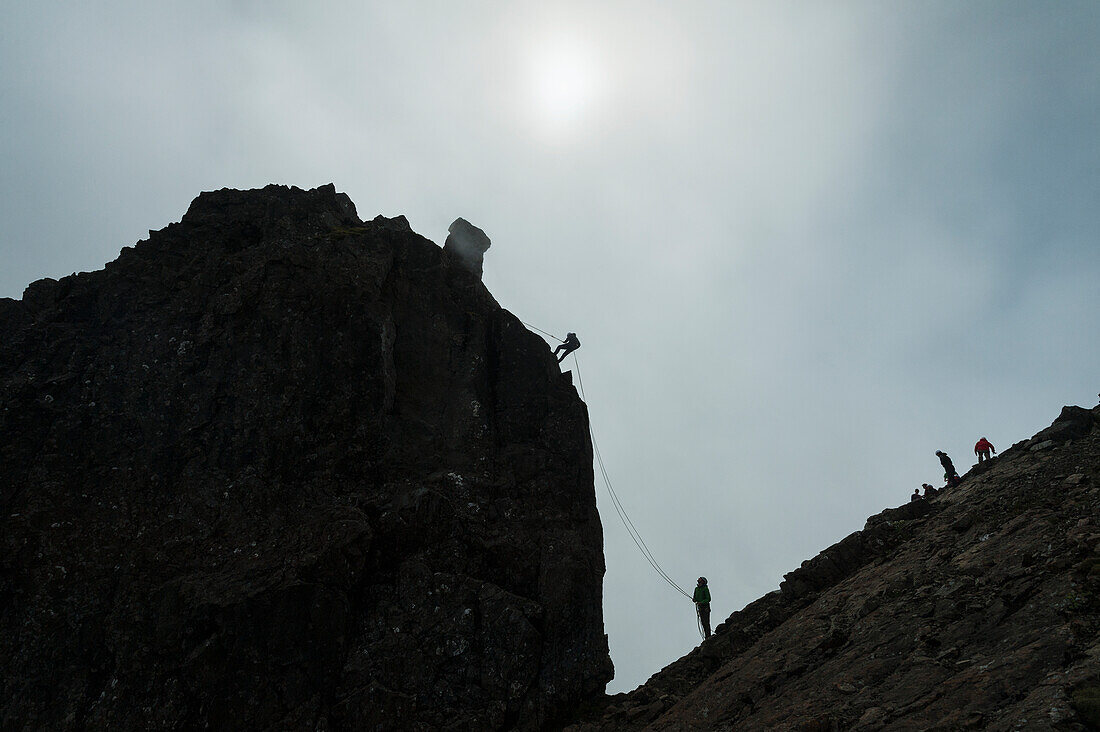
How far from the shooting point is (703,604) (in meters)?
26.8

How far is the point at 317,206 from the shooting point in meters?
31.2

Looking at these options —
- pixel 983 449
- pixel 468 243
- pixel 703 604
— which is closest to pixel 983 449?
pixel 983 449

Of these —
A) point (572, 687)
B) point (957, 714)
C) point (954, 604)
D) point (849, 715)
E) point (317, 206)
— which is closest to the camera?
point (957, 714)

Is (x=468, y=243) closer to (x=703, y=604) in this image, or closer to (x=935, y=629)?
(x=703, y=604)

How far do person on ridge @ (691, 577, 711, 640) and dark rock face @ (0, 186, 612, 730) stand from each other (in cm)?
487

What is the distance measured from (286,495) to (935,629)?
19.4m

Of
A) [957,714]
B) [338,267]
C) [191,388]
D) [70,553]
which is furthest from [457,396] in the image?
[957,714]

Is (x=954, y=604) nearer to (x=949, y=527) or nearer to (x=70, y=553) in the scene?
(x=949, y=527)

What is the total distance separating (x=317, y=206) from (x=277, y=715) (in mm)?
21940

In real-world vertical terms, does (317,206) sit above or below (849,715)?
above

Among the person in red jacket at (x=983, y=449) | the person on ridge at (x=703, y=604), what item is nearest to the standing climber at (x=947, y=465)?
the person in red jacket at (x=983, y=449)

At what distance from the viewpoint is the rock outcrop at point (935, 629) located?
36.9 ft

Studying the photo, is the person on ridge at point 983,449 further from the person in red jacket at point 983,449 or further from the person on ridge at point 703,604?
the person on ridge at point 703,604

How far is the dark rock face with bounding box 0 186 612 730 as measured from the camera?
18891 millimetres
